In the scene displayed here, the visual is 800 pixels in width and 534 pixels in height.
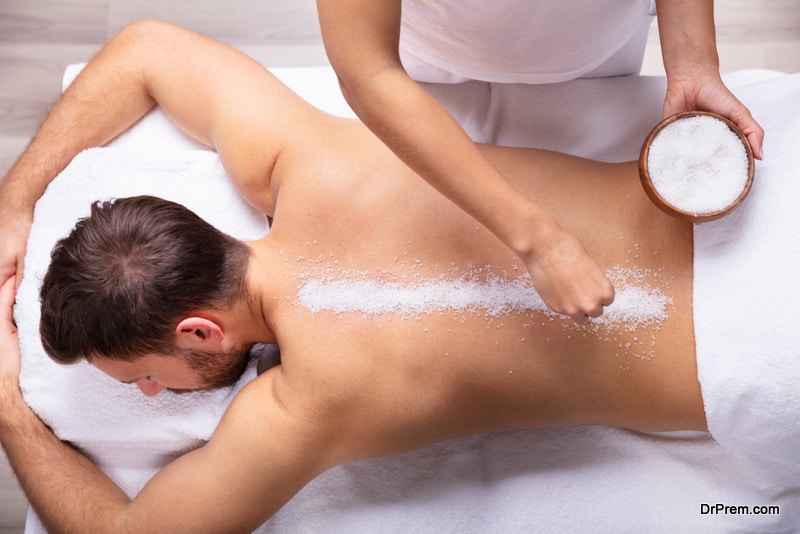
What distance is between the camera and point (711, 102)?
0.98 m

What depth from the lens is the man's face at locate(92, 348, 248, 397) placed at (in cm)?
100

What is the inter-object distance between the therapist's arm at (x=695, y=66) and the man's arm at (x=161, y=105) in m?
0.54

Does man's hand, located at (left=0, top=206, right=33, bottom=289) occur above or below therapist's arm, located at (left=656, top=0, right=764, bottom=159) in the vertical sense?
below

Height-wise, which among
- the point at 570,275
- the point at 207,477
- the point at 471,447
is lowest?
the point at 471,447

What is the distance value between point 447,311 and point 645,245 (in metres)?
0.30

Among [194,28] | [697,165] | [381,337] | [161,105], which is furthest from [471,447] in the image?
[194,28]

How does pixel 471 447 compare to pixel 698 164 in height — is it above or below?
below

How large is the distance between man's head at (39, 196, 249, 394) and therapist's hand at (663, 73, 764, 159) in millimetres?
680

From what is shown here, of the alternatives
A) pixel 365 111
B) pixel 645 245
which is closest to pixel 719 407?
pixel 645 245

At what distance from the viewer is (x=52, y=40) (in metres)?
1.69

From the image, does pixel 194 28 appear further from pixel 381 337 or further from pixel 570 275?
pixel 570 275

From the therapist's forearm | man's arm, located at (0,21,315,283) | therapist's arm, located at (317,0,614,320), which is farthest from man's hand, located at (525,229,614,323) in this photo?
man's arm, located at (0,21,315,283)

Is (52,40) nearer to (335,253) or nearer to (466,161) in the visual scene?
(335,253)

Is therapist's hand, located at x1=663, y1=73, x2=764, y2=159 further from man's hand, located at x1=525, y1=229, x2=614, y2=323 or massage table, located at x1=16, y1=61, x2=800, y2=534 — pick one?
man's hand, located at x1=525, y1=229, x2=614, y2=323
